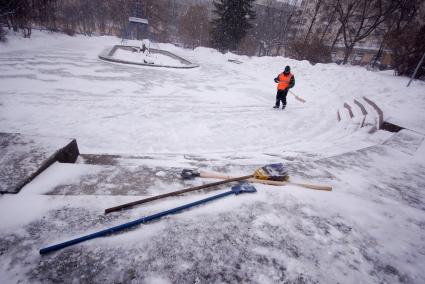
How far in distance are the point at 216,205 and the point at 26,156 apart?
215 cm

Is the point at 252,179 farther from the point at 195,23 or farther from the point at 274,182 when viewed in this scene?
the point at 195,23

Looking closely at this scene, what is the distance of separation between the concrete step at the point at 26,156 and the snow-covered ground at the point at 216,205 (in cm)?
10

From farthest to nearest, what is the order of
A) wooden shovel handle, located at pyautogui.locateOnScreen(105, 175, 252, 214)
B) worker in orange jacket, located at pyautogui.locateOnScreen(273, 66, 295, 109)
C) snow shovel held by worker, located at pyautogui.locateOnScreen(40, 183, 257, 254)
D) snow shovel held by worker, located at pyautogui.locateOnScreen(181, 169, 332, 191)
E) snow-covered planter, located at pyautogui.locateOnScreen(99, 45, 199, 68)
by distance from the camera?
snow-covered planter, located at pyautogui.locateOnScreen(99, 45, 199, 68), worker in orange jacket, located at pyautogui.locateOnScreen(273, 66, 295, 109), snow shovel held by worker, located at pyautogui.locateOnScreen(181, 169, 332, 191), wooden shovel handle, located at pyautogui.locateOnScreen(105, 175, 252, 214), snow shovel held by worker, located at pyautogui.locateOnScreen(40, 183, 257, 254)

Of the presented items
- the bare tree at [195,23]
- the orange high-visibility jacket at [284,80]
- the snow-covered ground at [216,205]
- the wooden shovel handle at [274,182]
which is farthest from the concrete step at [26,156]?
the bare tree at [195,23]

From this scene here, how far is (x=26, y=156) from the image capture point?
251 cm

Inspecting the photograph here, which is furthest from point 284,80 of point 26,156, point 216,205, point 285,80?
point 26,156

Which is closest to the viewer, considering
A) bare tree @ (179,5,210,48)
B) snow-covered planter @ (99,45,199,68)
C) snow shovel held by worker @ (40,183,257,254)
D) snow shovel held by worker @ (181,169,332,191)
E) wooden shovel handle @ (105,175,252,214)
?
snow shovel held by worker @ (40,183,257,254)

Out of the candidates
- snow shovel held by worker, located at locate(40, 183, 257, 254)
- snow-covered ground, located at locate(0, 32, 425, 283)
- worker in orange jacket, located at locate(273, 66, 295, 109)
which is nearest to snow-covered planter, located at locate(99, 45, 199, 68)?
worker in orange jacket, located at locate(273, 66, 295, 109)

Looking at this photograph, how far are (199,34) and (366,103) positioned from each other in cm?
3512

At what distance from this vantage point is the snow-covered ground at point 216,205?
1.71 m

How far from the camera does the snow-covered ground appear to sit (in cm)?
171

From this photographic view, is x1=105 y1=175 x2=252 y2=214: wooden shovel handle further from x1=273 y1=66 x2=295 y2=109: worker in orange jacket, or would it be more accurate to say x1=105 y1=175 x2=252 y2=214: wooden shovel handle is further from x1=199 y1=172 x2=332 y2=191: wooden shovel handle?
x1=273 y1=66 x2=295 y2=109: worker in orange jacket

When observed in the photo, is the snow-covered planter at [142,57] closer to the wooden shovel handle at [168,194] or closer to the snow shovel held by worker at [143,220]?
the wooden shovel handle at [168,194]

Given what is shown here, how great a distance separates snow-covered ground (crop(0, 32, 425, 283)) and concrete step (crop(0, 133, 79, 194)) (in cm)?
10
